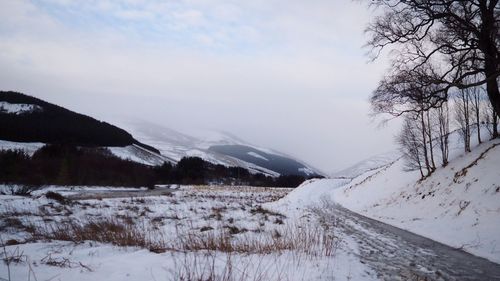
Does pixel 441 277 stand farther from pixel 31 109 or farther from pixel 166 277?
pixel 31 109

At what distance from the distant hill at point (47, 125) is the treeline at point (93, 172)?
2970cm

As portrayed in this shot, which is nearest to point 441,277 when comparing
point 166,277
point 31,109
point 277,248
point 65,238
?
point 277,248

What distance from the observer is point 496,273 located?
24.2 feet

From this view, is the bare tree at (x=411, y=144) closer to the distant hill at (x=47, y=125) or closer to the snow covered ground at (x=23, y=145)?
the snow covered ground at (x=23, y=145)

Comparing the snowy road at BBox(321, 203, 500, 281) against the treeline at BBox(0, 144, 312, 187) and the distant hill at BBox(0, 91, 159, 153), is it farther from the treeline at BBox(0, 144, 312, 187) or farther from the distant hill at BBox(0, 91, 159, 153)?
the distant hill at BBox(0, 91, 159, 153)

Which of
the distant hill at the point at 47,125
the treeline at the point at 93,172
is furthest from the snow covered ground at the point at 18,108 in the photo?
the treeline at the point at 93,172

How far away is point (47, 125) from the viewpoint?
133500 millimetres

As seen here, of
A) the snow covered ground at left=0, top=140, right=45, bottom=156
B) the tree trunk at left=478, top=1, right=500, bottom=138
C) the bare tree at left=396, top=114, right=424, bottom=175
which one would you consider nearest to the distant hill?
the snow covered ground at left=0, top=140, right=45, bottom=156

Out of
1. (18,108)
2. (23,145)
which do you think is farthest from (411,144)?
(18,108)

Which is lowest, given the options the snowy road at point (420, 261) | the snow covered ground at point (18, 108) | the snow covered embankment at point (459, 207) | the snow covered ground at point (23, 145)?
the snow covered ground at point (23, 145)

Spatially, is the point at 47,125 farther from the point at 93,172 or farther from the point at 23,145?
the point at 93,172

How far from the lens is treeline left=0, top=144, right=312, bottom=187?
50500 mm

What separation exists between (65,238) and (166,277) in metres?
3.94

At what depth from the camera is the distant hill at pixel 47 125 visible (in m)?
120
